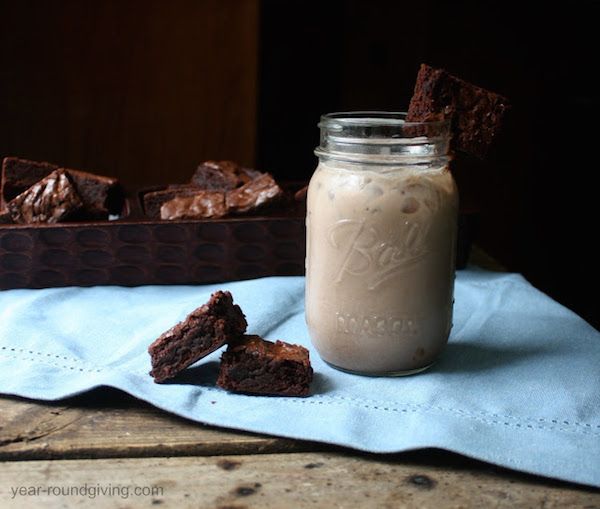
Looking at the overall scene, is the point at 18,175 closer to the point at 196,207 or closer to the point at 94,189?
the point at 94,189

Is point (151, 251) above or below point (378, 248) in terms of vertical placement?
below

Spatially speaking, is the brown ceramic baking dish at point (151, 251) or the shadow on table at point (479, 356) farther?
the brown ceramic baking dish at point (151, 251)

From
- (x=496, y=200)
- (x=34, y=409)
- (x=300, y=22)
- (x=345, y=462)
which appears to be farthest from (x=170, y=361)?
(x=300, y=22)

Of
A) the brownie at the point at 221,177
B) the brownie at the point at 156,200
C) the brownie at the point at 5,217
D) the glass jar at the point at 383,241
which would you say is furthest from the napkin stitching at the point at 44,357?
the brownie at the point at 221,177

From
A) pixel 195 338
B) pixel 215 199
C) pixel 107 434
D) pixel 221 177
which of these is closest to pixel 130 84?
pixel 221 177

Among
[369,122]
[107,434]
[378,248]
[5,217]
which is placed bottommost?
[107,434]

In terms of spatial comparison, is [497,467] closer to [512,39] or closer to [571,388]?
[571,388]

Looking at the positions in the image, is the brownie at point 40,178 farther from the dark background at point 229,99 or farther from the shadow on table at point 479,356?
the dark background at point 229,99
